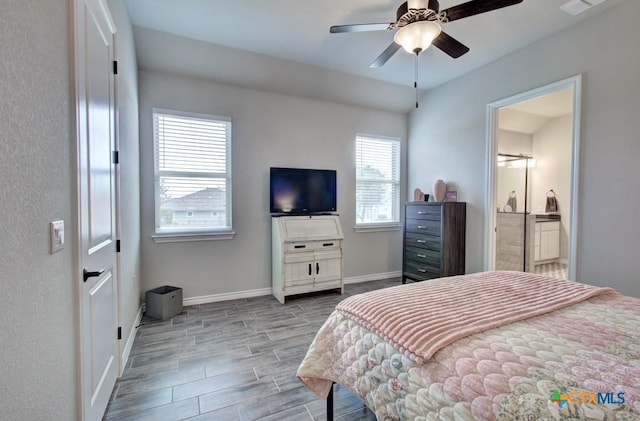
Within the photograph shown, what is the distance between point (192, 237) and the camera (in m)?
3.47

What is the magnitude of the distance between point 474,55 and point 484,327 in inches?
133

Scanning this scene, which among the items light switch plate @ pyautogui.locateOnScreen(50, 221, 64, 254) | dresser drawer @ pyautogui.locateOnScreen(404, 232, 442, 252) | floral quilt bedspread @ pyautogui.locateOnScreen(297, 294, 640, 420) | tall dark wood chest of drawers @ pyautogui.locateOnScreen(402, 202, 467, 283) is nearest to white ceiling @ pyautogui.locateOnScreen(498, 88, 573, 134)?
tall dark wood chest of drawers @ pyautogui.locateOnScreen(402, 202, 467, 283)

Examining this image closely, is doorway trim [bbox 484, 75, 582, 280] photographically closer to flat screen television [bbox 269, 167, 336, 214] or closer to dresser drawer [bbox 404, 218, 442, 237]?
dresser drawer [bbox 404, 218, 442, 237]

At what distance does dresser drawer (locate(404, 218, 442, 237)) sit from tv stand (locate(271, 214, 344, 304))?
1.08 m

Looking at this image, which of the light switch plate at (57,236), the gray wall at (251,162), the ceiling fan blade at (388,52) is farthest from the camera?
the gray wall at (251,162)

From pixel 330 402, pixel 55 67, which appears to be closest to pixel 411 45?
pixel 55 67

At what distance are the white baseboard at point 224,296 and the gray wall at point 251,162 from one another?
5cm

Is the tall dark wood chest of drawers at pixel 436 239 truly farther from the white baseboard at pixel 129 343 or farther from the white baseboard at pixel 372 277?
the white baseboard at pixel 129 343

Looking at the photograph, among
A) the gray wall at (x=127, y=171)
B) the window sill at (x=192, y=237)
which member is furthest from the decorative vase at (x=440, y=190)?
the gray wall at (x=127, y=171)

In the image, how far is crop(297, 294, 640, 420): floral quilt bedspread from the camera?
80 centimetres

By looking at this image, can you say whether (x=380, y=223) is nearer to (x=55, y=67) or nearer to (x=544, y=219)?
(x=544, y=219)

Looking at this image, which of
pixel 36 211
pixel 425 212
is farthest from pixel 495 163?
pixel 36 211

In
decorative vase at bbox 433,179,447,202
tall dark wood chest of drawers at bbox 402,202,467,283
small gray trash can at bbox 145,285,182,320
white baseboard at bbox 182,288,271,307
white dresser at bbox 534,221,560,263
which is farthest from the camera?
white dresser at bbox 534,221,560,263

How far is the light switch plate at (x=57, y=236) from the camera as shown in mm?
1026
